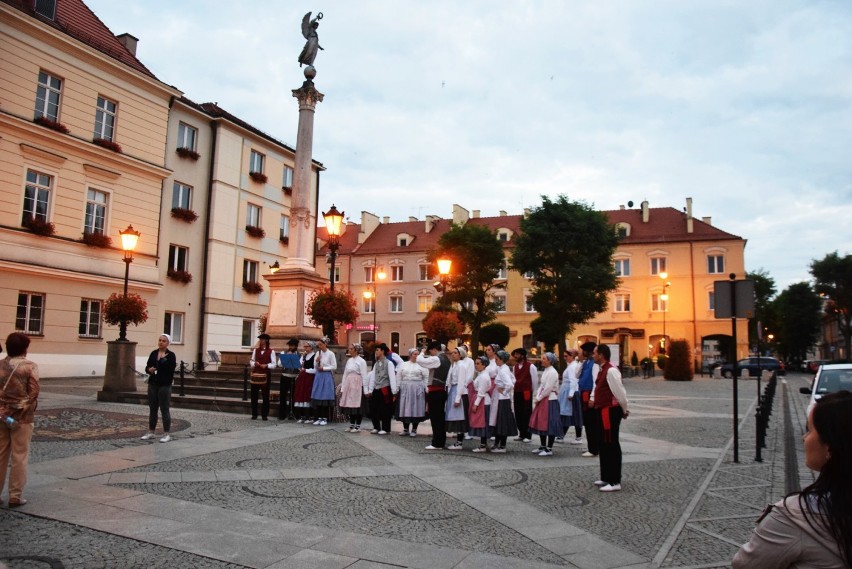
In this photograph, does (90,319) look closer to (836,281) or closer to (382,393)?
(382,393)

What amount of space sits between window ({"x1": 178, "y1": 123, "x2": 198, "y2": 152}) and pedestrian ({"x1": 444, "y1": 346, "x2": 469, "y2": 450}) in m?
25.4

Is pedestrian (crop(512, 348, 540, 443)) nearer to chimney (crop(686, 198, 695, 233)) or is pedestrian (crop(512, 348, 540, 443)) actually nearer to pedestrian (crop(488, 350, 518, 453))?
pedestrian (crop(488, 350, 518, 453))

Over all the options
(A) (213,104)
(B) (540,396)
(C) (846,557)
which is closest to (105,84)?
(A) (213,104)

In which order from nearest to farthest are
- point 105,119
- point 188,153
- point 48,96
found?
point 48,96
point 105,119
point 188,153

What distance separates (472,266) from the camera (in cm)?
5006

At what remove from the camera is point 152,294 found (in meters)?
29.2

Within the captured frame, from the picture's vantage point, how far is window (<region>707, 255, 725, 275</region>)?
5616 cm

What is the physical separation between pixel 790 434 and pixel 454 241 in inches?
1455

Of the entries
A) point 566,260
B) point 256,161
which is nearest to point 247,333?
point 256,161

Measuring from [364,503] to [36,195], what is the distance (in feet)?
76.7

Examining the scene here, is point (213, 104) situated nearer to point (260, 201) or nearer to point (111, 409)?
point (260, 201)

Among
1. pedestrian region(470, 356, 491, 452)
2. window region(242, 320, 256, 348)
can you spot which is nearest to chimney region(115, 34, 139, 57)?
window region(242, 320, 256, 348)

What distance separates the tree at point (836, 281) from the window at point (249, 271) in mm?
61804

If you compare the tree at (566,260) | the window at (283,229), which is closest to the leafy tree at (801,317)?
the tree at (566,260)
